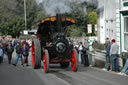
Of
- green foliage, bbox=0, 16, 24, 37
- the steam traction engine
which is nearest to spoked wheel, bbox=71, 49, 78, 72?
the steam traction engine

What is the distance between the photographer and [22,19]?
5812 centimetres

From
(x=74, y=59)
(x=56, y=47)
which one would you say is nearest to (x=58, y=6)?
(x=56, y=47)

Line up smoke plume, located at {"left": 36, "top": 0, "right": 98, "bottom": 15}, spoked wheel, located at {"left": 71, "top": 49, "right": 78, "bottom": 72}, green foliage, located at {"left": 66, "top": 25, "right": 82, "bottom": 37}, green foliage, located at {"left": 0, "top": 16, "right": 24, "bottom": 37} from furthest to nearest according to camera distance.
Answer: green foliage, located at {"left": 0, "top": 16, "right": 24, "bottom": 37}
green foliage, located at {"left": 66, "top": 25, "right": 82, "bottom": 37}
smoke plume, located at {"left": 36, "top": 0, "right": 98, "bottom": 15}
spoked wheel, located at {"left": 71, "top": 49, "right": 78, "bottom": 72}

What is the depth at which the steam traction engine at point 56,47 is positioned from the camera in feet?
41.3

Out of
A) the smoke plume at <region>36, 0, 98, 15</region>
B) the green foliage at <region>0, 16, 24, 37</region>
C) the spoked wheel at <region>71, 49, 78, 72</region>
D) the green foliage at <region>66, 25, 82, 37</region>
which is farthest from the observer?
the green foliage at <region>0, 16, 24, 37</region>

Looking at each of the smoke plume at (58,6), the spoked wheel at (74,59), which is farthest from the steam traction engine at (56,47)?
the smoke plume at (58,6)

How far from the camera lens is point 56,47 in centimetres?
1259

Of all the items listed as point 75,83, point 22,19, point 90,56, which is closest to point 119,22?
point 90,56

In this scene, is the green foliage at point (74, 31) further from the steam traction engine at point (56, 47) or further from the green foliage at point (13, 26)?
the steam traction engine at point (56, 47)

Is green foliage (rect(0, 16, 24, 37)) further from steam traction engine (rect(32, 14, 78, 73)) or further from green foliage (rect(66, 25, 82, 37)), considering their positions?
steam traction engine (rect(32, 14, 78, 73))

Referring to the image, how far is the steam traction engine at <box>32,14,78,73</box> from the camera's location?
12.6m

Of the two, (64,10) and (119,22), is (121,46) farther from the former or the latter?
(64,10)

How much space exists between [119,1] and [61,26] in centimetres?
446

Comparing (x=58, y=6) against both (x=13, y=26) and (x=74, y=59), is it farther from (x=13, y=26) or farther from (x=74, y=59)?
(x=13, y=26)
